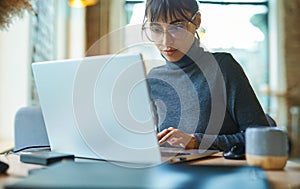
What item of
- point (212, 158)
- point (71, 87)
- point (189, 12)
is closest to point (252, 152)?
point (212, 158)

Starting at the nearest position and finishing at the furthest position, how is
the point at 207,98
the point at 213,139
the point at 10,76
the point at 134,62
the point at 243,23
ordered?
the point at 134,62
the point at 213,139
the point at 207,98
the point at 10,76
the point at 243,23

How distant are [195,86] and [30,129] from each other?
68cm

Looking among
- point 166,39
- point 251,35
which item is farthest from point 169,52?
point 251,35

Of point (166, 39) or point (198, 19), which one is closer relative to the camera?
point (166, 39)

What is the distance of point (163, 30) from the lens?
1261mm

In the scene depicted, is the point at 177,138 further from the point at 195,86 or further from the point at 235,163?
the point at 195,86

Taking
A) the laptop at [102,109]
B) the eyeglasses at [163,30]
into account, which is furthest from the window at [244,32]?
the laptop at [102,109]

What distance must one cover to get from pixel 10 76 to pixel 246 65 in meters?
3.55

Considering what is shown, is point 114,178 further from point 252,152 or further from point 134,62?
point 252,152

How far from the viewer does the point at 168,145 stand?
1.11m

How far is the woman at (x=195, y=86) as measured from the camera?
117 cm

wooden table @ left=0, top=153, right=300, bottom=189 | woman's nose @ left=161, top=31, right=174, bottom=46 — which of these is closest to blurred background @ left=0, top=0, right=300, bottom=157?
woman's nose @ left=161, top=31, right=174, bottom=46

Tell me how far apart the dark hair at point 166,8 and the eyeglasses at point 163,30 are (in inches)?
0.8

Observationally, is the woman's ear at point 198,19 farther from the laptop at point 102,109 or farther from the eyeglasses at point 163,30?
the laptop at point 102,109
